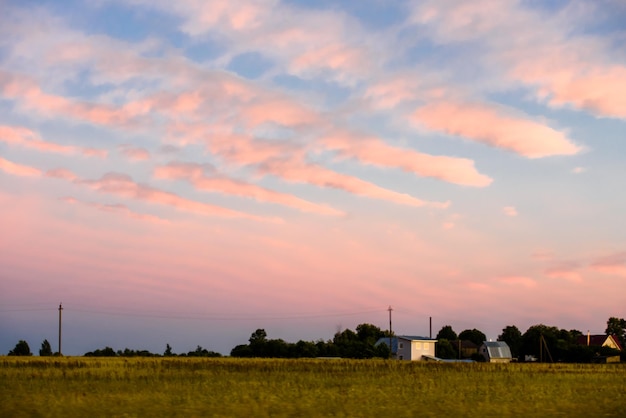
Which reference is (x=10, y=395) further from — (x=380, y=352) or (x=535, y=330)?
(x=535, y=330)

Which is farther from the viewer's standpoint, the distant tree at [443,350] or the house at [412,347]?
the distant tree at [443,350]

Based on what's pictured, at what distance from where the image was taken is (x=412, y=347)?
491 ft

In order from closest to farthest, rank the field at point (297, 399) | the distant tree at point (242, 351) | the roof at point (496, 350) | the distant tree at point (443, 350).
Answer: the field at point (297, 399)
the distant tree at point (242, 351)
the distant tree at point (443, 350)
the roof at point (496, 350)

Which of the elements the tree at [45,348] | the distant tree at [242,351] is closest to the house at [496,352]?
the distant tree at [242,351]

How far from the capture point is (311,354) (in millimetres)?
141750

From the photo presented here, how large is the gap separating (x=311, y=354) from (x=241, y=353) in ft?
53.2

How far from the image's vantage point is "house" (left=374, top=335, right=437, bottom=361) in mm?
149750

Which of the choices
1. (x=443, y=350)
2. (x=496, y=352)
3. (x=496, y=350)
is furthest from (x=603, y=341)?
(x=443, y=350)

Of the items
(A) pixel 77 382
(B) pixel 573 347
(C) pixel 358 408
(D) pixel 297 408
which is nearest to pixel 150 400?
(D) pixel 297 408

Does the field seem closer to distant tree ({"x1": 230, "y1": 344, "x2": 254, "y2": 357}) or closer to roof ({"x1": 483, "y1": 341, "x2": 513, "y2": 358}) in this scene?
distant tree ({"x1": 230, "y1": 344, "x2": 254, "y2": 357})

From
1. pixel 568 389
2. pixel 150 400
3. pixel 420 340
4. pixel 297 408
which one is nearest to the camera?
pixel 297 408

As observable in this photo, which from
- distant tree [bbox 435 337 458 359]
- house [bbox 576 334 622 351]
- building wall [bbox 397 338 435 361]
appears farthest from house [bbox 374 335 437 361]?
house [bbox 576 334 622 351]

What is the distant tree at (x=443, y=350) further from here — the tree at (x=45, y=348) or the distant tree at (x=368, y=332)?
the tree at (x=45, y=348)

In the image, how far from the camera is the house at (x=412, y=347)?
150 metres
